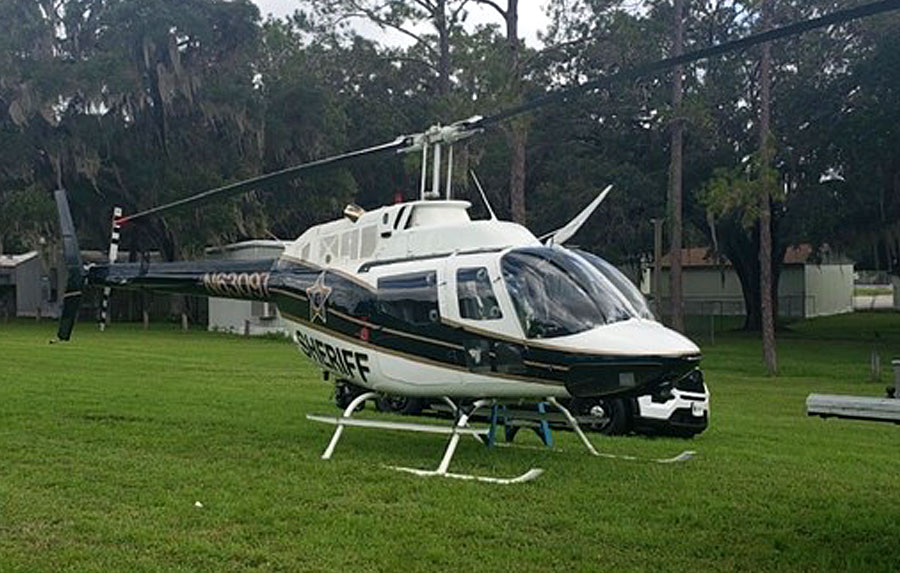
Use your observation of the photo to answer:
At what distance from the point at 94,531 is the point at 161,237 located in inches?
1331

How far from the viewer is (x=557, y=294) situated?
31.8 ft

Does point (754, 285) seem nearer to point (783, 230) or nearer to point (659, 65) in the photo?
point (783, 230)

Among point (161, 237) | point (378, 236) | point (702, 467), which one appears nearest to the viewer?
point (702, 467)

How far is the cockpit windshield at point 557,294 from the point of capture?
9.53 metres

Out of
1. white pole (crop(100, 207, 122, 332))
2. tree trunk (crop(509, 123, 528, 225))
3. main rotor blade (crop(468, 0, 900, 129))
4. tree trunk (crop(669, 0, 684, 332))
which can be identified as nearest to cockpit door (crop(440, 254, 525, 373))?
main rotor blade (crop(468, 0, 900, 129))

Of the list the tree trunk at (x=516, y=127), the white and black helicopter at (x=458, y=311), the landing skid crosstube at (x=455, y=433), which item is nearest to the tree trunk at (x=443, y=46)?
the tree trunk at (x=516, y=127)

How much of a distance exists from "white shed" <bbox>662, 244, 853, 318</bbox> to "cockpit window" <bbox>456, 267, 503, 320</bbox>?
47.1 meters

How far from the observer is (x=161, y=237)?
131ft

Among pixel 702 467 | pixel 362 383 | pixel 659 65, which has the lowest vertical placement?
pixel 702 467

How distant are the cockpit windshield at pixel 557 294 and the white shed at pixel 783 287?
47255mm

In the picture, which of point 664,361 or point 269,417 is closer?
point 664,361

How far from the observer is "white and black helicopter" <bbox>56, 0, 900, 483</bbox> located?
940cm

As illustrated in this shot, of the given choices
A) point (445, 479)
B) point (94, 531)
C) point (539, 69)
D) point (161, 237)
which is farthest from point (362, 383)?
point (161, 237)

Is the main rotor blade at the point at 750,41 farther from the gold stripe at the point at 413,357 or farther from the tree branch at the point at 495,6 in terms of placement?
the tree branch at the point at 495,6
